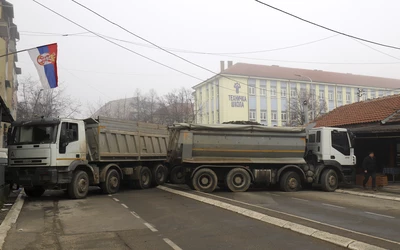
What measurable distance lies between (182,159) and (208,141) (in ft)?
4.23

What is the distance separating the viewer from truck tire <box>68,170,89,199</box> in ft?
41.6

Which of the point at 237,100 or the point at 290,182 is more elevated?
the point at 237,100

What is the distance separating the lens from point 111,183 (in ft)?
48.2

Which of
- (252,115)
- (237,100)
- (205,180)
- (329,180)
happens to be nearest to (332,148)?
(329,180)

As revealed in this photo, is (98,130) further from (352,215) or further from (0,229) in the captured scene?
(352,215)

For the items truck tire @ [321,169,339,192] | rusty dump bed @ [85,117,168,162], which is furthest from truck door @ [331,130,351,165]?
rusty dump bed @ [85,117,168,162]

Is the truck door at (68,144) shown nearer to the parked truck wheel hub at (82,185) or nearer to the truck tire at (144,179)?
the parked truck wheel hub at (82,185)

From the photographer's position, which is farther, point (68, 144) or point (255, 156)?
point (255, 156)

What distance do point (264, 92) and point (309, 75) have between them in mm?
11662

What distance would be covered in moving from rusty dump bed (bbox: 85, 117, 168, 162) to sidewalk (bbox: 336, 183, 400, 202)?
898 cm

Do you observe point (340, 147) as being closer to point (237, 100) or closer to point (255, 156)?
point (255, 156)

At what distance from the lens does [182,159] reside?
14266 mm

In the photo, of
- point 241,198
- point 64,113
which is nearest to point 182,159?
point 241,198

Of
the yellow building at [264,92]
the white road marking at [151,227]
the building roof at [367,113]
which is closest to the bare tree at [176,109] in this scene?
the yellow building at [264,92]
